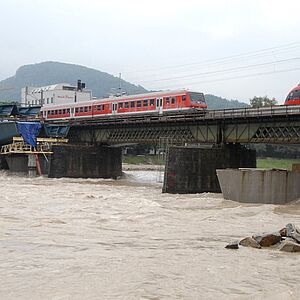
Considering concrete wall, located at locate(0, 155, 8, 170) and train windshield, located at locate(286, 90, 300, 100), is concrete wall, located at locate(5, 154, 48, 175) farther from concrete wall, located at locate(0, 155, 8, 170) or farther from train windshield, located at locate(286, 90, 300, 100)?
train windshield, located at locate(286, 90, 300, 100)

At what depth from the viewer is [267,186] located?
34.1 m

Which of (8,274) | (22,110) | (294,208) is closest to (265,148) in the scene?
(22,110)

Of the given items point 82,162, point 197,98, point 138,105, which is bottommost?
point 82,162

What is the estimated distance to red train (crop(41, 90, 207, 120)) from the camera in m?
47.8

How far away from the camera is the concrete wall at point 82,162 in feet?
193

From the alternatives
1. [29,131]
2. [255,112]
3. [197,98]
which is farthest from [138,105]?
[29,131]

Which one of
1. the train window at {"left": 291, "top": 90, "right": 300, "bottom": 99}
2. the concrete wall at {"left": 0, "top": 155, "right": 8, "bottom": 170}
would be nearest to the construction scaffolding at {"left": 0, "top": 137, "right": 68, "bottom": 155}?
the concrete wall at {"left": 0, "top": 155, "right": 8, "bottom": 170}

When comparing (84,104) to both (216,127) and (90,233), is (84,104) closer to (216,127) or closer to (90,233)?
(216,127)

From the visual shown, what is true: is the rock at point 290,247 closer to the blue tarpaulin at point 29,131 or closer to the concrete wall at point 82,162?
the concrete wall at point 82,162

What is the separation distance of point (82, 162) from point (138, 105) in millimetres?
11760

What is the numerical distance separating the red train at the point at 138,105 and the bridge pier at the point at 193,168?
7000 mm

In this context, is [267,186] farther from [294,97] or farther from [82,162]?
[82,162]

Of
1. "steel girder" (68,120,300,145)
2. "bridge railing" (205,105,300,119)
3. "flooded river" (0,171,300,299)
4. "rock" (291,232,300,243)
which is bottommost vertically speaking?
"flooded river" (0,171,300,299)

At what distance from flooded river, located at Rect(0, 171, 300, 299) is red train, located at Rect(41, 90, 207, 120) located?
2247cm
